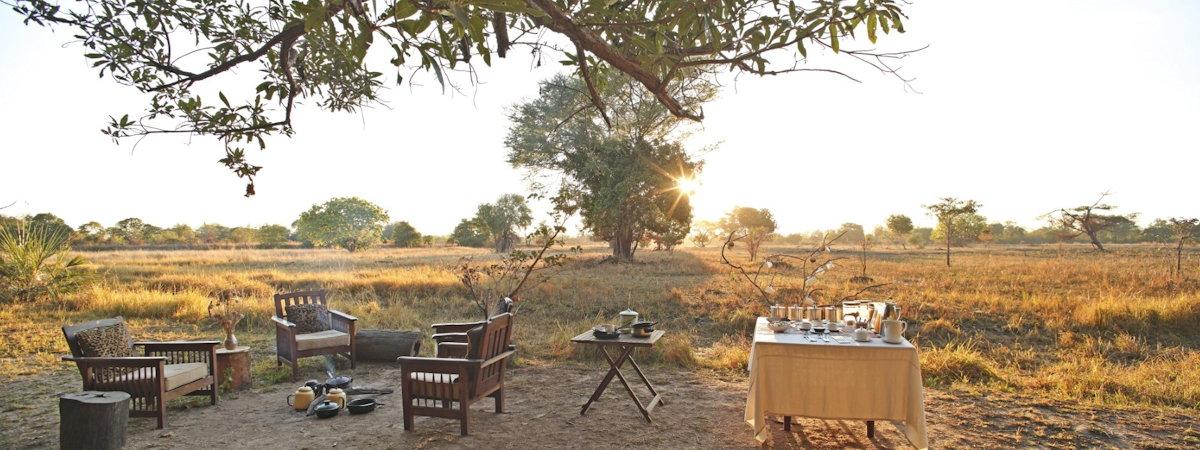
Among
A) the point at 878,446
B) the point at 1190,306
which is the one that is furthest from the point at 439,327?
the point at 1190,306

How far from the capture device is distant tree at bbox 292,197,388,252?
49062 mm

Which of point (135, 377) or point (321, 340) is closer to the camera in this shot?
point (135, 377)

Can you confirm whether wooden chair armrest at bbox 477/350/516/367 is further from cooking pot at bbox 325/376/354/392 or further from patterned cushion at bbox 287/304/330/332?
patterned cushion at bbox 287/304/330/332

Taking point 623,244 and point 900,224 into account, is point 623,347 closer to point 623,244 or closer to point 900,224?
point 623,244

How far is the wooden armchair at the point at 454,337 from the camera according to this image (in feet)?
18.0

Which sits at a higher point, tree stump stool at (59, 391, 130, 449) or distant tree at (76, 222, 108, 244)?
distant tree at (76, 222, 108, 244)

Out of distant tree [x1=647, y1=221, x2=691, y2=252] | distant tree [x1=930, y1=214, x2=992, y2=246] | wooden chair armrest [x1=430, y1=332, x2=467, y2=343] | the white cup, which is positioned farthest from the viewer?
distant tree [x1=930, y1=214, x2=992, y2=246]

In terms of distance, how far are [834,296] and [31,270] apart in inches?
555

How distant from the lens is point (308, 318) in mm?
6980

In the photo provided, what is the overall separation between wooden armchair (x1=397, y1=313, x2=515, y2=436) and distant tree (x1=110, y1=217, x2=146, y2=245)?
161 ft

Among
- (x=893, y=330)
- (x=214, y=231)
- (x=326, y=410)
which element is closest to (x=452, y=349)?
(x=326, y=410)

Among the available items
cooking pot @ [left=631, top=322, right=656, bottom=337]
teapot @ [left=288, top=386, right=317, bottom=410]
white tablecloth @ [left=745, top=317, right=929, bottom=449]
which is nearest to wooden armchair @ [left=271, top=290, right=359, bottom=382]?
teapot @ [left=288, top=386, right=317, bottom=410]

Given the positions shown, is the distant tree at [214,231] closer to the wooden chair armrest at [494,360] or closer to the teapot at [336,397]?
the teapot at [336,397]

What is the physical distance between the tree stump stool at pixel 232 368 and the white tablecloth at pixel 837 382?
4.64 meters
